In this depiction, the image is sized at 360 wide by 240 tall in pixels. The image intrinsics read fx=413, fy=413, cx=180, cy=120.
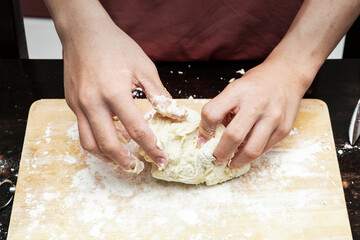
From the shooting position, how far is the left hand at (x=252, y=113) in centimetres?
126

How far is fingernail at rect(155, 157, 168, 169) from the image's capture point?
1328 millimetres

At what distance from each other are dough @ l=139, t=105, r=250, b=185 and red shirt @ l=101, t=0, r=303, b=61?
1.36ft

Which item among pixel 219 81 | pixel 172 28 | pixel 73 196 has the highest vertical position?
pixel 172 28

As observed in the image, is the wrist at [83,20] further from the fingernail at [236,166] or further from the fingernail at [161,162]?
the fingernail at [236,166]

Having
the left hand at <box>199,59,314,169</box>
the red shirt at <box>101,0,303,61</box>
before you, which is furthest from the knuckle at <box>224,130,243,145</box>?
the red shirt at <box>101,0,303,61</box>

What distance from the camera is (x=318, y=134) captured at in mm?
1554

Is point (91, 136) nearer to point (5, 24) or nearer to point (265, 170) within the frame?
point (265, 170)

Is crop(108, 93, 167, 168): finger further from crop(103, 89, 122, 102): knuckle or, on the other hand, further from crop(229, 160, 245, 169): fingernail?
crop(229, 160, 245, 169): fingernail

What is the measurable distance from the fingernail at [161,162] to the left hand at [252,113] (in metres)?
0.15

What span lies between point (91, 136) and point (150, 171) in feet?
0.96

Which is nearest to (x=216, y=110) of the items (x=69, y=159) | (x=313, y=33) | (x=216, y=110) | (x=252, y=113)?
(x=216, y=110)

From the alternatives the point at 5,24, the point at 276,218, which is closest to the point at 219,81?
the point at 276,218

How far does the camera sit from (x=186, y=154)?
4.63ft

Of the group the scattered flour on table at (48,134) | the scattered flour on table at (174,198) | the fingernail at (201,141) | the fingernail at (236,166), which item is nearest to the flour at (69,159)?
the scattered flour on table at (174,198)
